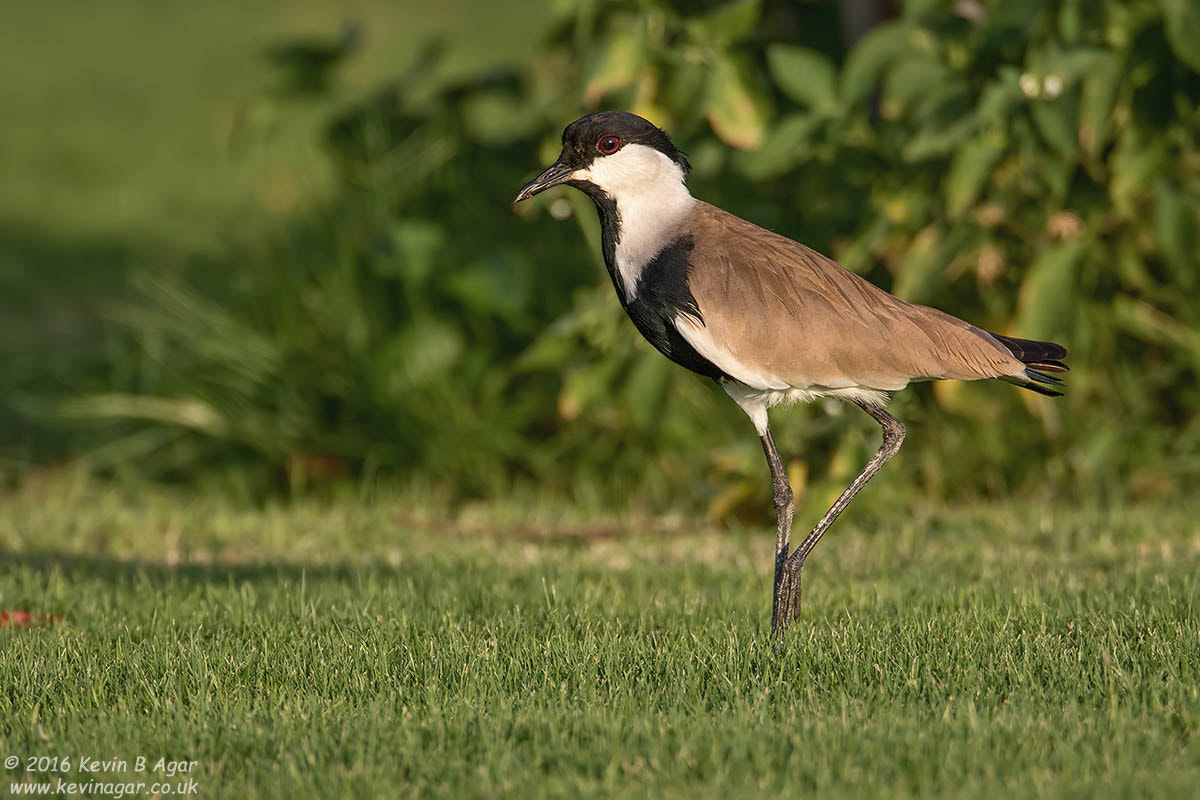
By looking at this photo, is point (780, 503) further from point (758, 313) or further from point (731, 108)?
point (731, 108)

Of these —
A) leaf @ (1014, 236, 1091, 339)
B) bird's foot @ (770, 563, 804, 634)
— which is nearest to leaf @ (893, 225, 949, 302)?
leaf @ (1014, 236, 1091, 339)

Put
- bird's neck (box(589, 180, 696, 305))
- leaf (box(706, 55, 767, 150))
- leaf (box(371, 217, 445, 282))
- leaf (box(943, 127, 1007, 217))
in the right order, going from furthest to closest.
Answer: leaf (box(371, 217, 445, 282)), leaf (box(706, 55, 767, 150)), leaf (box(943, 127, 1007, 217)), bird's neck (box(589, 180, 696, 305))

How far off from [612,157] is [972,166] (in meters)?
1.89

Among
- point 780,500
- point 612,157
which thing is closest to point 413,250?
point 612,157

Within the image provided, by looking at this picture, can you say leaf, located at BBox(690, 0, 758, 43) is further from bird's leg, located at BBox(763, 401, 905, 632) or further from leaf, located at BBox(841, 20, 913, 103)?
bird's leg, located at BBox(763, 401, 905, 632)

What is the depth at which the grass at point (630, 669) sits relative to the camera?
10.7ft

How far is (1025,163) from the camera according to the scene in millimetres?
5895

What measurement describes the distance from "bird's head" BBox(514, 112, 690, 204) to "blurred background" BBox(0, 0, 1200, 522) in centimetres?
85

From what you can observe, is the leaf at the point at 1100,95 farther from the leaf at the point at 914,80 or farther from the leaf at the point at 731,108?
the leaf at the point at 731,108

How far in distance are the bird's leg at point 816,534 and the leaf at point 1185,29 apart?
1.85m

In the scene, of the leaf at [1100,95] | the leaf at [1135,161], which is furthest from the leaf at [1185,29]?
the leaf at [1135,161]

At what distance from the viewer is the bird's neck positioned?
449cm

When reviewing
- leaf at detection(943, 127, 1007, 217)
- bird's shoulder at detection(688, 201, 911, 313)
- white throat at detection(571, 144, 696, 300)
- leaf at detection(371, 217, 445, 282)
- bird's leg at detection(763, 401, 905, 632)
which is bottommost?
bird's leg at detection(763, 401, 905, 632)

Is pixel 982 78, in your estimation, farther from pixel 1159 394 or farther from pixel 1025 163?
pixel 1159 394
